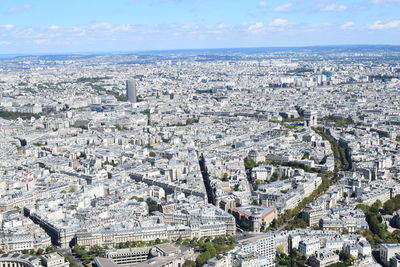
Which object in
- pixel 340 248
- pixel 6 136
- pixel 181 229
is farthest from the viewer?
pixel 6 136

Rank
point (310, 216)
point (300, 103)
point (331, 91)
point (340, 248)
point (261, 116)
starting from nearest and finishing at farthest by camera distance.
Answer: point (340, 248) < point (310, 216) < point (261, 116) < point (300, 103) < point (331, 91)

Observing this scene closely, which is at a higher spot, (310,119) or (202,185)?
(310,119)

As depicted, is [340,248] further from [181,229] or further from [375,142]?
[375,142]

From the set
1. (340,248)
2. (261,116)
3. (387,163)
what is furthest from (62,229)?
(261,116)

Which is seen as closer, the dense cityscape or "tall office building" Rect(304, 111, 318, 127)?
the dense cityscape

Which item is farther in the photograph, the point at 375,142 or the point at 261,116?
the point at 261,116

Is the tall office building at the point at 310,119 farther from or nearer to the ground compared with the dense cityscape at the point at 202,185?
farther from the ground

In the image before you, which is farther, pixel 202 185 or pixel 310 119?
pixel 310 119
